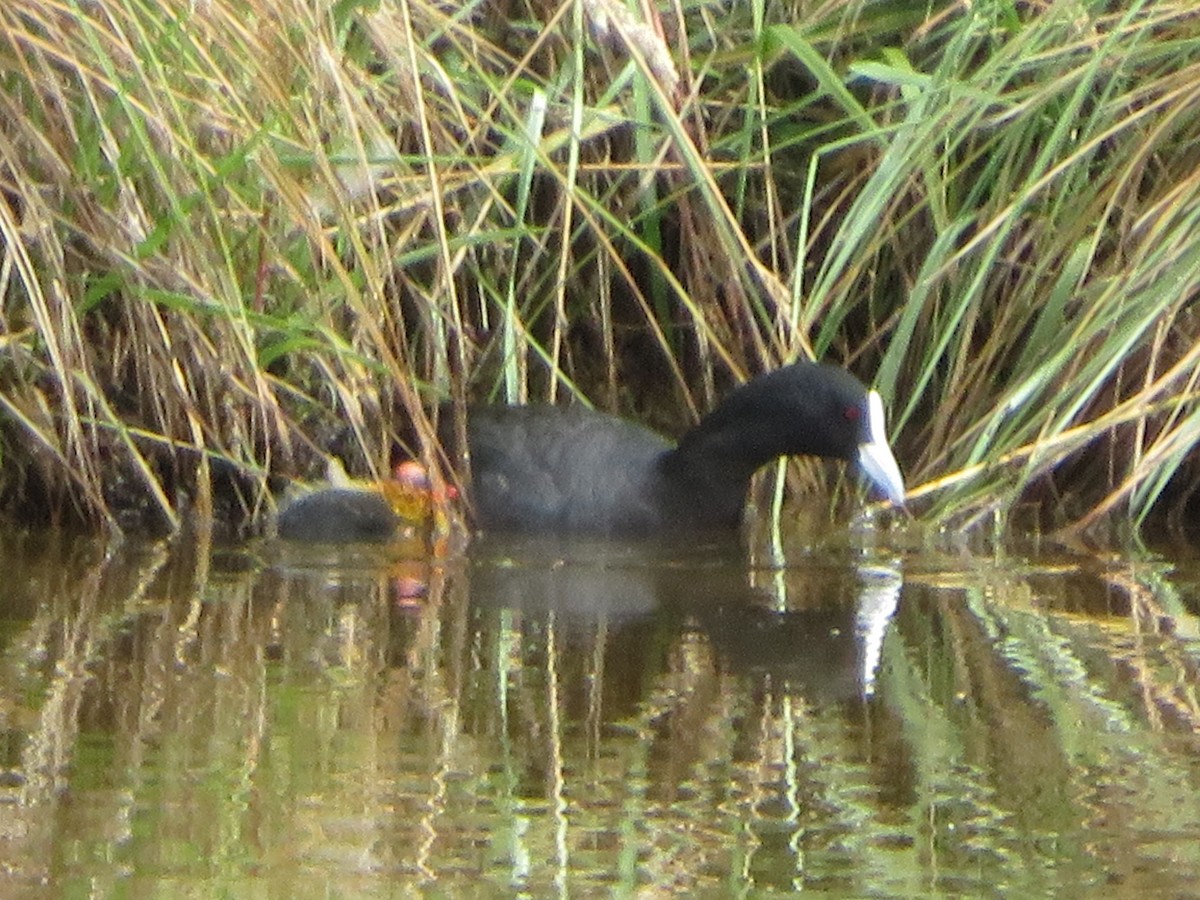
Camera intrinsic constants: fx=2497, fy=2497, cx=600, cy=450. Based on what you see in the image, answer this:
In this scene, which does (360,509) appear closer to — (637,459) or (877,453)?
(637,459)

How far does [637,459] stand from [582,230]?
0.46m

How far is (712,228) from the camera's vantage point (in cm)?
488

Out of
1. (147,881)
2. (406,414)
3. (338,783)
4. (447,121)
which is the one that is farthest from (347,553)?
(147,881)

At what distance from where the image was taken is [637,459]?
4.88 meters

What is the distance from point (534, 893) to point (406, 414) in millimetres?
2513

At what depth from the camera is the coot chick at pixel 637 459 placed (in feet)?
15.5

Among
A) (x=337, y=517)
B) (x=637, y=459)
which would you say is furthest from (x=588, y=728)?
(x=637, y=459)

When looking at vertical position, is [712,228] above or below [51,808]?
above

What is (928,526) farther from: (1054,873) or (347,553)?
(1054,873)

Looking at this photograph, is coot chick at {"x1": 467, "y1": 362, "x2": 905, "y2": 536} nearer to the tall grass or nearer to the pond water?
the tall grass

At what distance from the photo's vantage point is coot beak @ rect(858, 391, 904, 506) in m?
4.58

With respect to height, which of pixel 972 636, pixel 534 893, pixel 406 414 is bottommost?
pixel 534 893

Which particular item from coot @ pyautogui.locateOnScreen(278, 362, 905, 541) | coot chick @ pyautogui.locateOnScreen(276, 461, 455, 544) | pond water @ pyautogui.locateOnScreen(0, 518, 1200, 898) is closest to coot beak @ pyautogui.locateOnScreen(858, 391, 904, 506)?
coot @ pyautogui.locateOnScreen(278, 362, 905, 541)

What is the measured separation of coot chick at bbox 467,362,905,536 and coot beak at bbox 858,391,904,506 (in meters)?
0.01
